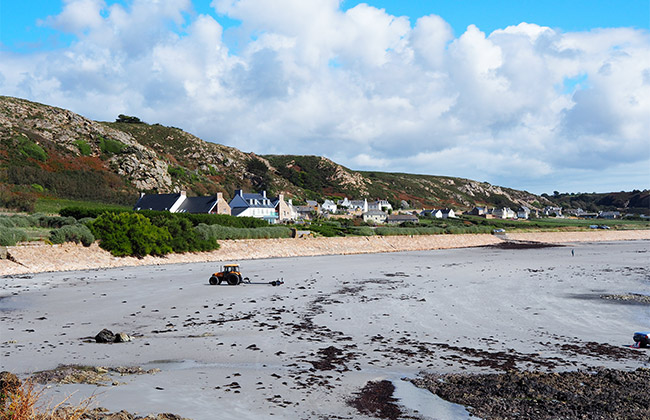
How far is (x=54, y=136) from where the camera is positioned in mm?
103938

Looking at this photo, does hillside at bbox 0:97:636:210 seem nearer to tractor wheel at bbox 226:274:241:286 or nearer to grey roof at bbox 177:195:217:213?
grey roof at bbox 177:195:217:213

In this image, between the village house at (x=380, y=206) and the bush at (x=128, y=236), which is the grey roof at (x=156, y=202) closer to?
the bush at (x=128, y=236)

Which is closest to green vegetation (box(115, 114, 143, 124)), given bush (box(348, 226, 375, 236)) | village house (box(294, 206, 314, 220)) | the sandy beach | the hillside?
the hillside

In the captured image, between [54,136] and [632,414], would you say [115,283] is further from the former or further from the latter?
[54,136]

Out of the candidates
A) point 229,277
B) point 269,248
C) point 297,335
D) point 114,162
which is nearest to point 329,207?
point 114,162

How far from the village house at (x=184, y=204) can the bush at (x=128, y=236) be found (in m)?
30.9

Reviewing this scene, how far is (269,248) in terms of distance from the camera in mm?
56438

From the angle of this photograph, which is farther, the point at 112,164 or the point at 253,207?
the point at 112,164

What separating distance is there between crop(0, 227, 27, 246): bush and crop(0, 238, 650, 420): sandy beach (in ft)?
18.1

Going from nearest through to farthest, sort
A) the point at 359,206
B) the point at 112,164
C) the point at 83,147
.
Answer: the point at 112,164 → the point at 83,147 → the point at 359,206

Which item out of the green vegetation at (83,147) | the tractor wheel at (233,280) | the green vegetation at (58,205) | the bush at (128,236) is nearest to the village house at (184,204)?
the green vegetation at (58,205)

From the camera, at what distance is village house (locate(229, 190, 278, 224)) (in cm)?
8539

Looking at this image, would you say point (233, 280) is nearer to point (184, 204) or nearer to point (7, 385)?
point (7, 385)

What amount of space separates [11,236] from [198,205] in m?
42.8
